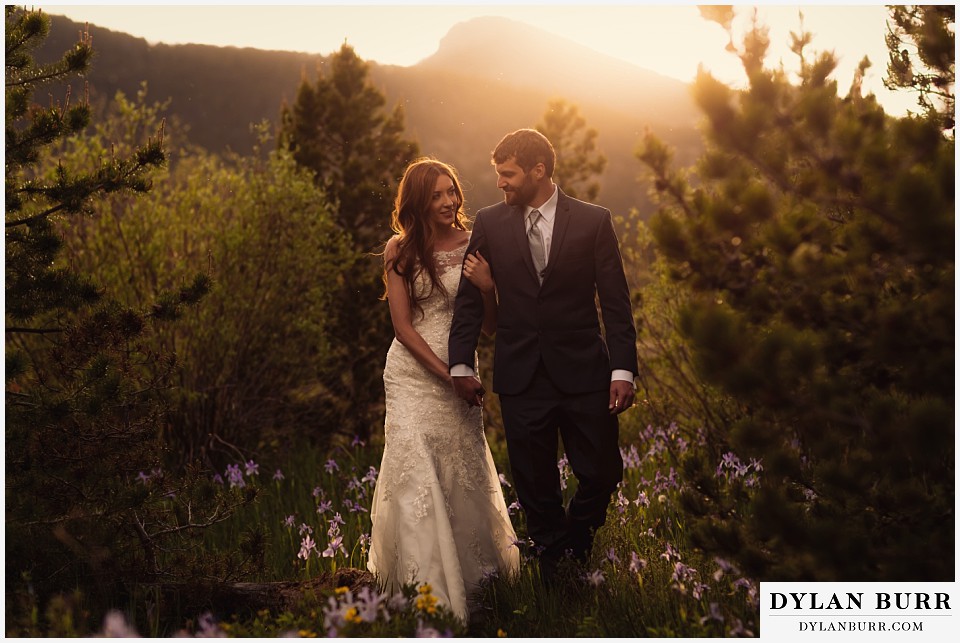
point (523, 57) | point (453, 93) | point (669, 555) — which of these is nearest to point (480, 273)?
point (669, 555)

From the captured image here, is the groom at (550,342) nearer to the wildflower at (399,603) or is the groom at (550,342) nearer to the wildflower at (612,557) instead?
the wildflower at (612,557)

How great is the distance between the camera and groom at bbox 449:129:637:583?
373cm

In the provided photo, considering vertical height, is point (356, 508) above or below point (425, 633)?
below

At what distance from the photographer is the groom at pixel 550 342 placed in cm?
373

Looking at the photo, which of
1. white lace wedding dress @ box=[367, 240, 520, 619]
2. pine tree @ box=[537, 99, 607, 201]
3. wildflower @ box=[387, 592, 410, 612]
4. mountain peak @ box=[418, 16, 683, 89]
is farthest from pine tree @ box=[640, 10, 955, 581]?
mountain peak @ box=[418, 16, 683, 89]

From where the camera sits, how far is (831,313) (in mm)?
2332

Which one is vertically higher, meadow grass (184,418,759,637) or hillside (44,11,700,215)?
hillside (44,11,700,215)

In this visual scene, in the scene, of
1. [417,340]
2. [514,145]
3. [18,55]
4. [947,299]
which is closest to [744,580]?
[947,299]

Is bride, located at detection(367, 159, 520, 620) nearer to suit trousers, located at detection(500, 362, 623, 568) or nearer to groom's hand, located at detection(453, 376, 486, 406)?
groom's hand, located at detection(453, 376, 486, 406)

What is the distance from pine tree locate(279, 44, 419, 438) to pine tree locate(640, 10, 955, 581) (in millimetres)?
6246

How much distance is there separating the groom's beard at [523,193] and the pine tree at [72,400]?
5.16ft

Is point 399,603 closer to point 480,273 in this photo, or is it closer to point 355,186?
point 480,273

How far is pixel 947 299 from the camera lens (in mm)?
2127

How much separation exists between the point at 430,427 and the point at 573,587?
1.03 m
